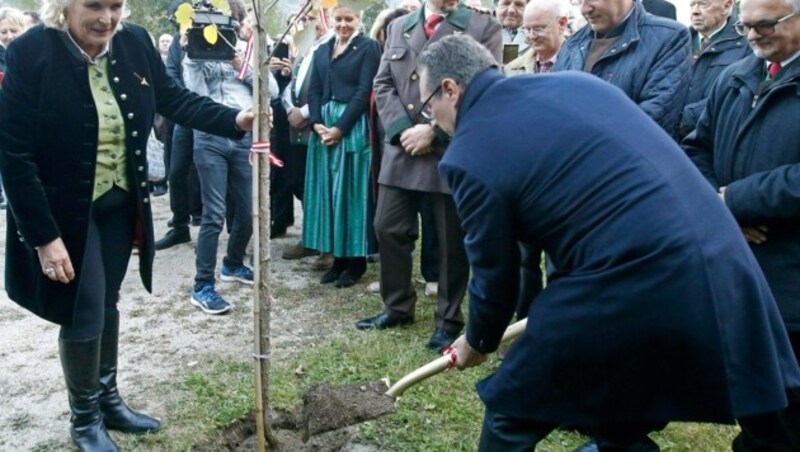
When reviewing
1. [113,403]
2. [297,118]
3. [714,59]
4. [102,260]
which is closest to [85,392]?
[113,403]

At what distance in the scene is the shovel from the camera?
11.0 feet

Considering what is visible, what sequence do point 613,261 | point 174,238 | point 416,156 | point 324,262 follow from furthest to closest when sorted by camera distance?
1. point 174,238
2. point 324,262
3. point 416,156
4. point 613,261

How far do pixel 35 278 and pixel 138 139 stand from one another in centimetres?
66

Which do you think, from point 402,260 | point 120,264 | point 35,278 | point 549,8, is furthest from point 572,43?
point 35,278

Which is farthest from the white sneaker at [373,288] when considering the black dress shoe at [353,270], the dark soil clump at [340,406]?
the dark soil clump at [340,406]

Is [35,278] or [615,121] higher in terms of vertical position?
[615,121]

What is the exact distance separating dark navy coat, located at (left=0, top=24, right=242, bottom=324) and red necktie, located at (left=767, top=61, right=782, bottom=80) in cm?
236

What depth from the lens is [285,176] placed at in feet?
21.5

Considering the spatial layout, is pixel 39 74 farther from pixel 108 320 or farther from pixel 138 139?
pixel 108 320

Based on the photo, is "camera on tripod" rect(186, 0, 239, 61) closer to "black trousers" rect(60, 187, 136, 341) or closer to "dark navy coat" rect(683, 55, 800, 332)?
"black trousers" rect(60, 187, 136, 341)

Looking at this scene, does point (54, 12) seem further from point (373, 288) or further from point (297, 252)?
point (297, 252)

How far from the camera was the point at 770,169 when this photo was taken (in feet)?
8.57

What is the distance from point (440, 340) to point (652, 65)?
1819 mm

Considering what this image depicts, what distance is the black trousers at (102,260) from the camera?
9.82ft
